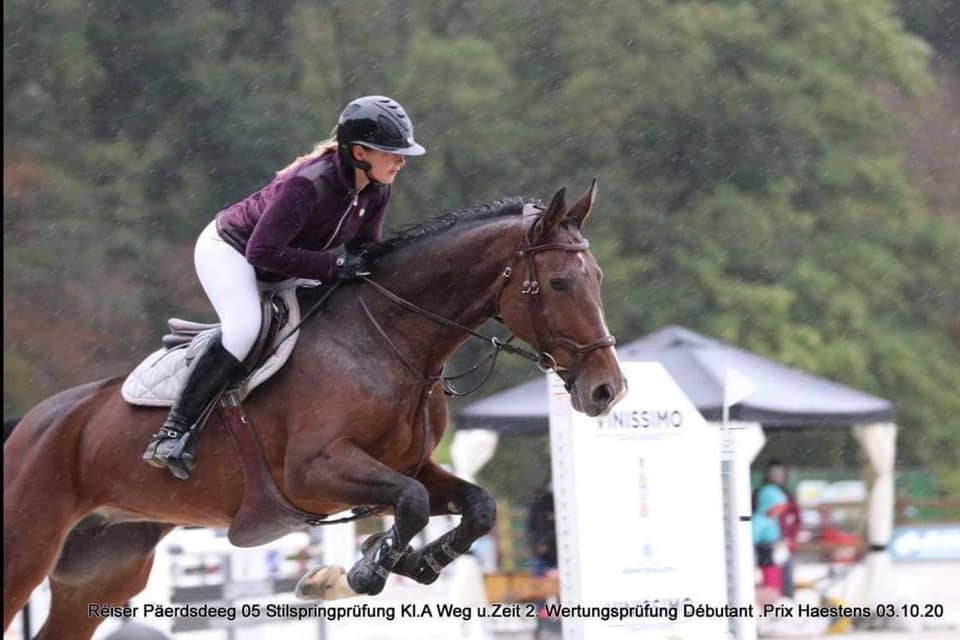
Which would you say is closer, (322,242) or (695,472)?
(322,242)

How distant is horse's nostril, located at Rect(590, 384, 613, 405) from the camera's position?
5.43m

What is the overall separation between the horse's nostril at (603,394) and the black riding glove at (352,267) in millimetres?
1196

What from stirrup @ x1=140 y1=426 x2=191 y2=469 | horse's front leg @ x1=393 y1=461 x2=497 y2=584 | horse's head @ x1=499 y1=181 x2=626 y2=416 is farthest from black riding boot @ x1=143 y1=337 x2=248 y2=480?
horse's head @ x1=499 y1=181 x2=626 y2=416

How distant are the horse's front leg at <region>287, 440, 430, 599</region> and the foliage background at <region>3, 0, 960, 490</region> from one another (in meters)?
17.0

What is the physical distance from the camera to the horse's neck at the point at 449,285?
5844 millimetres

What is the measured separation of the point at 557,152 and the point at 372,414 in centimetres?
1841

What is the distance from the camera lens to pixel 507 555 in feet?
51.8

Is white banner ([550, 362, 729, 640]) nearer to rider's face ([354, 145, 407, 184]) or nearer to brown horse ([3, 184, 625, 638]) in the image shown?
brown horse ([3, 184, 625, 638])

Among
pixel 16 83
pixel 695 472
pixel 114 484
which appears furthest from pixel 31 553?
pixel 16 83

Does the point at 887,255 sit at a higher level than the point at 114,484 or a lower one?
higher

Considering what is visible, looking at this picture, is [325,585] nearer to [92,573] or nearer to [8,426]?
[92,573]

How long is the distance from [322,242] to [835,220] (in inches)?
786

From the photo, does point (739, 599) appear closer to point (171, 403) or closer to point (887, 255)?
point (171, 403)

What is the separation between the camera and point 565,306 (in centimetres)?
557
